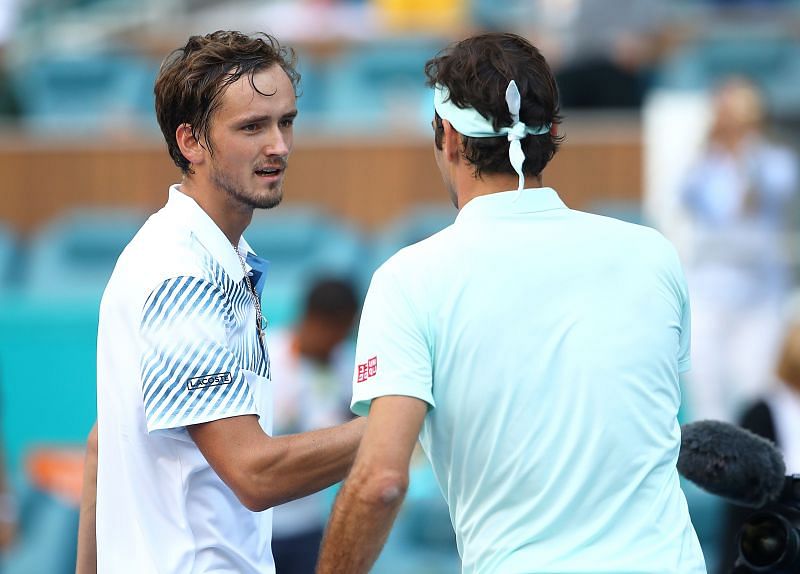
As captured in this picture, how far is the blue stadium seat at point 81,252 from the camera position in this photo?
725cm

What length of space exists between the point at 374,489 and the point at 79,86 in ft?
28.1

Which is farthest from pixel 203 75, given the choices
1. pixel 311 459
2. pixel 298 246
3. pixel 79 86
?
pixel 79 86

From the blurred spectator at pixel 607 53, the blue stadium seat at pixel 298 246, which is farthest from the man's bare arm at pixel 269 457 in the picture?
the blurred spectator at pixel 607 53

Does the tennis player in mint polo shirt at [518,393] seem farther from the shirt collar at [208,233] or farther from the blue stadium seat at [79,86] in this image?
the blue stadium seat at [79,86]

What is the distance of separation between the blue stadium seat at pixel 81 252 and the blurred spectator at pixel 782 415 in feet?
13.2

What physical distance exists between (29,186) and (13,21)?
3558mm

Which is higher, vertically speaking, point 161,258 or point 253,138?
point 253,138

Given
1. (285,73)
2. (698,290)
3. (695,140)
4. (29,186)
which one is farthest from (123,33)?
(285,73)

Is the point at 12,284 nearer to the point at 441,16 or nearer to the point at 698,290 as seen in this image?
the point at 698,290

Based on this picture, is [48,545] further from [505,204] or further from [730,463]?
[505,204]

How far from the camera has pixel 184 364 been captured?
220 cm

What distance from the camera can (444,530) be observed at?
580 centimetres

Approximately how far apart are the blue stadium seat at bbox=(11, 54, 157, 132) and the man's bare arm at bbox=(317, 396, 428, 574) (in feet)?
25.9

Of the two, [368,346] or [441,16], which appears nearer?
[368,346]
